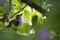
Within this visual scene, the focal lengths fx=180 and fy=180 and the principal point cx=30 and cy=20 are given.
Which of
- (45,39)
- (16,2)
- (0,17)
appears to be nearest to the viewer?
(45,39)

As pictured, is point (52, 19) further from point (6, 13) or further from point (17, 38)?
point (6, 13)

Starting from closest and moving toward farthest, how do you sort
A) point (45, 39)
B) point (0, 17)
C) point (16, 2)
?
1. point (45, 39)
2. point (0, 17)
3. point (16, 2)

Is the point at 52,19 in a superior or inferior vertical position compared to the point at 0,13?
superior

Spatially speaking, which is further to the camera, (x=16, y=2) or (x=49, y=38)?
(x=16, y=2)

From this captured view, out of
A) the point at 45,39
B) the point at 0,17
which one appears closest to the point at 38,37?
the point at 45,39

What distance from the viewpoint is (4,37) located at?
0.75 ft

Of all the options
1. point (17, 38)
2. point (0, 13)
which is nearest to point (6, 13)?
point (0, 13)

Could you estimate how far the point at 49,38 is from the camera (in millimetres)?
209

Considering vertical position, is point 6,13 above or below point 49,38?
below

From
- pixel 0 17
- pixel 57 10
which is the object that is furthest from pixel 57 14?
pixel 0 17

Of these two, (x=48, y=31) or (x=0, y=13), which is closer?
(x=48, y=31)

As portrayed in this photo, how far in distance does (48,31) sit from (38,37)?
1 centimetres

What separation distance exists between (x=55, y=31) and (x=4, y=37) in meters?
0.07

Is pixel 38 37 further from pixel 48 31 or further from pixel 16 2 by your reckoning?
pixel 16 2
